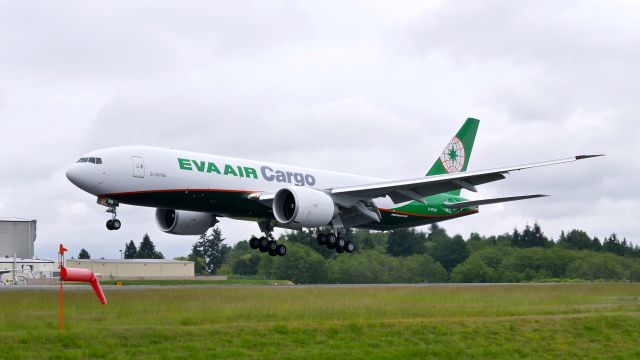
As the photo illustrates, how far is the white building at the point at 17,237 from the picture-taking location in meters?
84.9

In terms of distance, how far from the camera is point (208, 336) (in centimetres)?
2277

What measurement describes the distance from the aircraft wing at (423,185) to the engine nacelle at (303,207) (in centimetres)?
189

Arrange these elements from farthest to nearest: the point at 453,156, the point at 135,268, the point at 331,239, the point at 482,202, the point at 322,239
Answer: the point at 135,268 → the point at 453,156 → the point at 482,202 → the point at 322,239 → the point at 331,239

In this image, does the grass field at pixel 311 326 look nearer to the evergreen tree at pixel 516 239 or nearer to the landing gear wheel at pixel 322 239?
the landing gear wheel at pixel 322 239

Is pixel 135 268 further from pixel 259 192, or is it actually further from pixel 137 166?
pixel 137 166

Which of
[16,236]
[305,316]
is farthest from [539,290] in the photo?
[16,236]

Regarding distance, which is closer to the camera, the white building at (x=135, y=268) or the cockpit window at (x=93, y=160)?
the cockpit window at (x=93, y=160)

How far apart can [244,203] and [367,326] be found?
50.1 feet

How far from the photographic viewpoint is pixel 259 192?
4003 cm

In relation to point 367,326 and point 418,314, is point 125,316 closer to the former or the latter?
point 367,326

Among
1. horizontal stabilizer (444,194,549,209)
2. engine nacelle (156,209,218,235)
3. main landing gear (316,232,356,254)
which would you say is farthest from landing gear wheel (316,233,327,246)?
horizontal stabilizer (444,194,549,209)

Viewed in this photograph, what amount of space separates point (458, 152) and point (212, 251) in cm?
8383

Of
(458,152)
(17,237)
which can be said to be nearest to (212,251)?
(17,237)

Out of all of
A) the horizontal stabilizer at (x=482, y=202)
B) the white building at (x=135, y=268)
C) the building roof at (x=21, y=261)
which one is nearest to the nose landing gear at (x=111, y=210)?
the horizontal stabilizer at (x=482, y=202)
